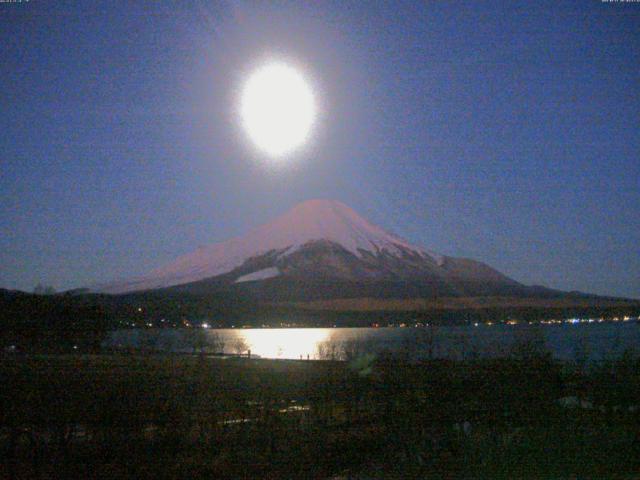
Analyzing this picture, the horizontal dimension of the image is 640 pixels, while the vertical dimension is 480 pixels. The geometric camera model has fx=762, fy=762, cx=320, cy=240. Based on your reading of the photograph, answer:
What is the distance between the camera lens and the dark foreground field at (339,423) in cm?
1171

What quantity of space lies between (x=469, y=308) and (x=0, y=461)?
250ft

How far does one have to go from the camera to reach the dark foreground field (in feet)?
38.4

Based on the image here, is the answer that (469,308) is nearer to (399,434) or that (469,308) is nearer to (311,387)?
(311,387)

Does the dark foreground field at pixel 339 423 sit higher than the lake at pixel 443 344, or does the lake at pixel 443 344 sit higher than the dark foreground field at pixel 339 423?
the lake at pixel 443 344

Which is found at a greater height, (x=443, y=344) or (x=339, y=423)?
(x=443, y=344)

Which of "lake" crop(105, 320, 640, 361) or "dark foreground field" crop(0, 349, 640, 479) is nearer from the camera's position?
"dark foreground field" crop(0, 349, 640, 479)

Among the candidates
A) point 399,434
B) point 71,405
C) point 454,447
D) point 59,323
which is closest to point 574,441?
point 454,447

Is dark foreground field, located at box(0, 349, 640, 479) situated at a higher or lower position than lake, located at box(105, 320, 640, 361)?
lower

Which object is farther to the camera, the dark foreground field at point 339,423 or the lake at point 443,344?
the lake at point 443,344

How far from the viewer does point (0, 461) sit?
11.8 metres

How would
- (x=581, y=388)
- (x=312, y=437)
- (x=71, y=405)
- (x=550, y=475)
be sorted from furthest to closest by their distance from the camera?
(x=581, y=388)
(x=71, y=405)
(x=312, y=437)
(x=550, y=475)

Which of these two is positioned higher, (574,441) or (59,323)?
(59,323)

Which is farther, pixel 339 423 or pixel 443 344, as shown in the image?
pixel 443 344

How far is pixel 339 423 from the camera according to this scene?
16.2 meters
